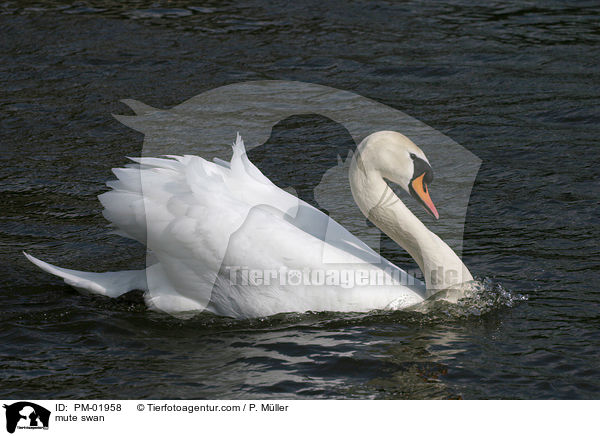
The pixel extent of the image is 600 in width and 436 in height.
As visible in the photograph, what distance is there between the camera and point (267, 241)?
605 centimetres

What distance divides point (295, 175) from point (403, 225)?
2.93 meters

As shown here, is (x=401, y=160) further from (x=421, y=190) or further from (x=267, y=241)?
(x=267, y=241)

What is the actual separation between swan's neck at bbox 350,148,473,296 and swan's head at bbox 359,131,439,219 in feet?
0.23

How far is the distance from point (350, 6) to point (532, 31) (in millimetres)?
2916

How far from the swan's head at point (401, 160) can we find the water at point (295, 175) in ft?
2.83

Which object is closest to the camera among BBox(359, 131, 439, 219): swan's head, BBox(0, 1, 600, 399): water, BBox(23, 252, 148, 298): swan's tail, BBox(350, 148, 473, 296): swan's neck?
BBox(0, 1, 600, 399): water

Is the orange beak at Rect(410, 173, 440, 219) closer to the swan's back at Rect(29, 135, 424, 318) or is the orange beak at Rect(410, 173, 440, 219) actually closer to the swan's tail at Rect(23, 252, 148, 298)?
the swan's back at Rect(29, 135, 424, 318)

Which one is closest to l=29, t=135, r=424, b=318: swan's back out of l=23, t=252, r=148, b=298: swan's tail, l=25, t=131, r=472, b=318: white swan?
l=25, t=131, r=472, b=318: white swan

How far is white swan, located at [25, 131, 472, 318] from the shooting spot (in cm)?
604
